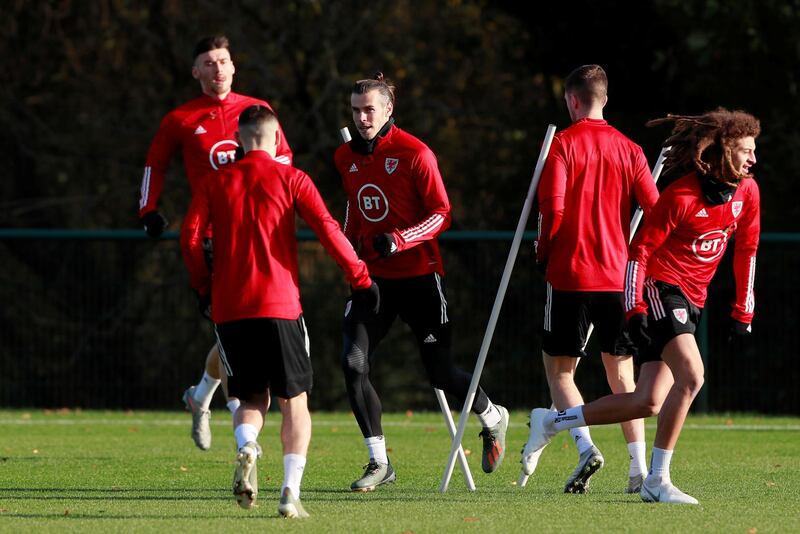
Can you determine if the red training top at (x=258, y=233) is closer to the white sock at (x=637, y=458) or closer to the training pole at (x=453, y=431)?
the training pole at (x=453, y=431)

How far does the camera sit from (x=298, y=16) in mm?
21625

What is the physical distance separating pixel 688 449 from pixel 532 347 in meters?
4.73

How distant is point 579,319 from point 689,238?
2.98 ft

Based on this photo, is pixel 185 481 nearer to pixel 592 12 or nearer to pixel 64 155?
pixel 592 12

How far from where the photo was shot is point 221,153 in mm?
10156

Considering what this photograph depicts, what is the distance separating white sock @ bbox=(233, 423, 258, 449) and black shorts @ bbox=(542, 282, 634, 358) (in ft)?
6.49

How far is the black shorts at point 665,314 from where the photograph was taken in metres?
7.81

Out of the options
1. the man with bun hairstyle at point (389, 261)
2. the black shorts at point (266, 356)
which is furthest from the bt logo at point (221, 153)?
the black shorts at point (266, 356)

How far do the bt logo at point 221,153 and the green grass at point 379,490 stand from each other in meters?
2.01

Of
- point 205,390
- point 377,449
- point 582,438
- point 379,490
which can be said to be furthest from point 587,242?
point 205,390

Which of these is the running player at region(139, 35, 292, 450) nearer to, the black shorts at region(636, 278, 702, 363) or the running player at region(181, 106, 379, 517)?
the running player at region(181, 106, 379, 517)

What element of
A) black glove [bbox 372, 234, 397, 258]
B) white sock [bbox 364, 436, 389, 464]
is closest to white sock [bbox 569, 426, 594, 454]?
white sock [bbox 364, 436, 389, 464]

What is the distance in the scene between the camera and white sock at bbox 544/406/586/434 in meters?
8.27

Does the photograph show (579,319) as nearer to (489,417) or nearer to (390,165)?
(489,417)
